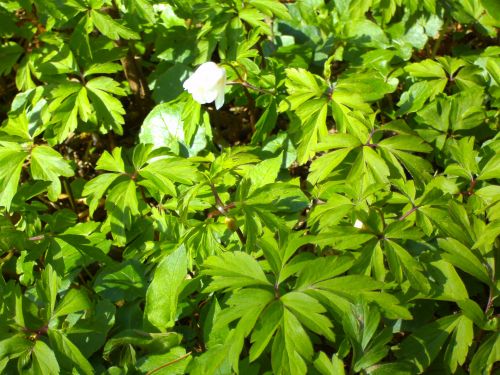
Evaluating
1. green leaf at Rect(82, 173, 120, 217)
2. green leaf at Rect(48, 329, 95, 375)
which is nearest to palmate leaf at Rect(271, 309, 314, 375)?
green leaf at Rect(48, 329, 95, 375)

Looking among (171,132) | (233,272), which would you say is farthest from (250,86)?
(233,272)

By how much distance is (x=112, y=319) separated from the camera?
2312 mm

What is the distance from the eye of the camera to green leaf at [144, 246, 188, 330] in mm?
2158

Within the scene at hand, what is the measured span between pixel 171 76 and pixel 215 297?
5.24 ft

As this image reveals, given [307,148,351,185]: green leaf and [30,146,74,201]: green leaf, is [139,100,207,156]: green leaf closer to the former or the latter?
[30,146,74,201]: green leaf

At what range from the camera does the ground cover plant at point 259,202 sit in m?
1.85

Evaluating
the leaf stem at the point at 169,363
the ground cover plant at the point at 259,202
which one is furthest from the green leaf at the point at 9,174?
the leaf stem at the point at 169,363

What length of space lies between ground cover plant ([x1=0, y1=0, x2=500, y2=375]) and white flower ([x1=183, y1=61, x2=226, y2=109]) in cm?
1

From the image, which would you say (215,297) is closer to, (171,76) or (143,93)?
(171,76)

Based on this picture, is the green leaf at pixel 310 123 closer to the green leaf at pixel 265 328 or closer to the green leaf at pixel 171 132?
the green leaf at pixel 171 132

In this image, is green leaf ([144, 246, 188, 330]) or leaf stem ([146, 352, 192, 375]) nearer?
leaf stem ([146, 352, 192, 375])

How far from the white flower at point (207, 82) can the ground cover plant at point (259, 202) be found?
10 mm

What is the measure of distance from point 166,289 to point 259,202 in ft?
1.71

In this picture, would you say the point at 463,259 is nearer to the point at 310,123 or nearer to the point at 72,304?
the point at 310,123
